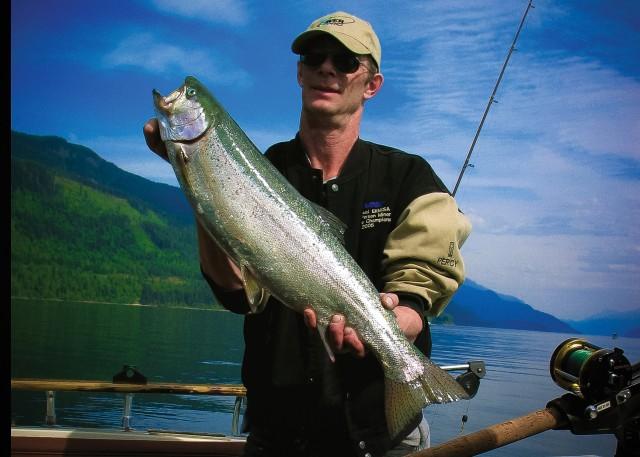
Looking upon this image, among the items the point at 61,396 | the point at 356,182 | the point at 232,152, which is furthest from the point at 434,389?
the point at 61,396

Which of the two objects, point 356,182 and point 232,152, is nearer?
point 232,152

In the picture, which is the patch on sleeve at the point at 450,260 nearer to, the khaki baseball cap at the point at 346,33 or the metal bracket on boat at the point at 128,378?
the khaki baseball cap at the point at 346,33

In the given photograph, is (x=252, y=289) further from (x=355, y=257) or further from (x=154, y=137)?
(x=154, y=137)

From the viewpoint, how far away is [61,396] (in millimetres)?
46281

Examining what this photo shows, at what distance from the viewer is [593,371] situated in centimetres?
290

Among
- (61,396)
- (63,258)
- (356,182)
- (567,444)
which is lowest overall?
(567,444)

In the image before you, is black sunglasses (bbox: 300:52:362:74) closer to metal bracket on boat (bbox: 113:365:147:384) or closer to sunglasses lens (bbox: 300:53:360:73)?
sunglasses lens (bbox: 300:53:360:73)

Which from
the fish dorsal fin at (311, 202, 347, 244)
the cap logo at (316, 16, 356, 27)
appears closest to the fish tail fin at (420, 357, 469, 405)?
the fish dorsal fin at (311, 202, 347, 244)

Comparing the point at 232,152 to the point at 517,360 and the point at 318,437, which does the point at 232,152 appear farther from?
the point at 517,360

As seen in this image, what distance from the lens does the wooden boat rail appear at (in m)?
6.07

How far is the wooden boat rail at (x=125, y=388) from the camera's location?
19.9ft

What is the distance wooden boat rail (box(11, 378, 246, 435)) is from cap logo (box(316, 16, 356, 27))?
4.01m

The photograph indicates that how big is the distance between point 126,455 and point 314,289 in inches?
151

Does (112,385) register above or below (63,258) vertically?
below
